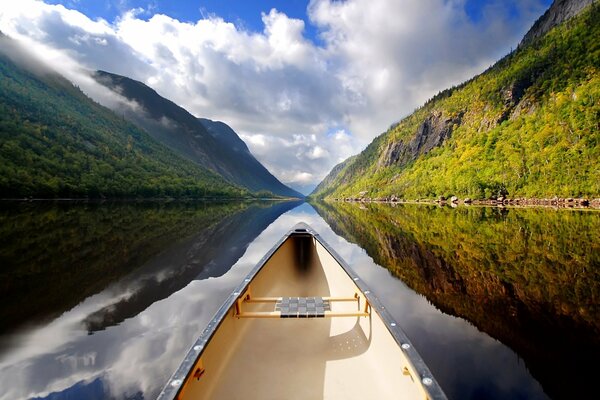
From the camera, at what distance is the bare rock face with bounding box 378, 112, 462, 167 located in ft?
490

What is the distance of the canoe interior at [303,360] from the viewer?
3.58m

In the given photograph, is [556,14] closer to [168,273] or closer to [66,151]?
[168,273]

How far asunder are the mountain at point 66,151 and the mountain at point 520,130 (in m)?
89.0

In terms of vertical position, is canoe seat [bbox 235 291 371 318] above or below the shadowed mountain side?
above

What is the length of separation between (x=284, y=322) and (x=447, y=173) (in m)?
121

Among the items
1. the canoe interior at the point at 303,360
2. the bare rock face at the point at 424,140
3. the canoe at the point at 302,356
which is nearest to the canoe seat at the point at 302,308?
the canoe at the point at 302,356

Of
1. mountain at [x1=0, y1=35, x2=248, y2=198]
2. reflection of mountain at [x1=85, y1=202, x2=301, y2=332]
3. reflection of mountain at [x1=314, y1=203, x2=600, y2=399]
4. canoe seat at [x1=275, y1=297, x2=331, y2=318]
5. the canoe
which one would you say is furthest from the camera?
mountain at [x1=0, y1=35, x2=248, y2=198]

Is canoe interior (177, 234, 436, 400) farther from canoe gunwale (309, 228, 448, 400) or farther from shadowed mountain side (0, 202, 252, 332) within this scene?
shadowed mountain side (0, 202, 252, 332)

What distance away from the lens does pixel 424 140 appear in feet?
537

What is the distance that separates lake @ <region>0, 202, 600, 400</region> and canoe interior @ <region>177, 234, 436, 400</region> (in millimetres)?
1260

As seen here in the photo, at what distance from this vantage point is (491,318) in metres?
6.98

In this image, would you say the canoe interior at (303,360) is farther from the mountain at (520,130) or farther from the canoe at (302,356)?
the mountain at (520,130)

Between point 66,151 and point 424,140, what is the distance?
151 meters

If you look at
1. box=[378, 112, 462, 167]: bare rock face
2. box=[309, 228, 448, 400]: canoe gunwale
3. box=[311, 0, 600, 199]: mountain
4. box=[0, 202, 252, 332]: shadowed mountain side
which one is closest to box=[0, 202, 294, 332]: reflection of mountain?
box=[0, 202, 252, 332]: shadowed mountain side
